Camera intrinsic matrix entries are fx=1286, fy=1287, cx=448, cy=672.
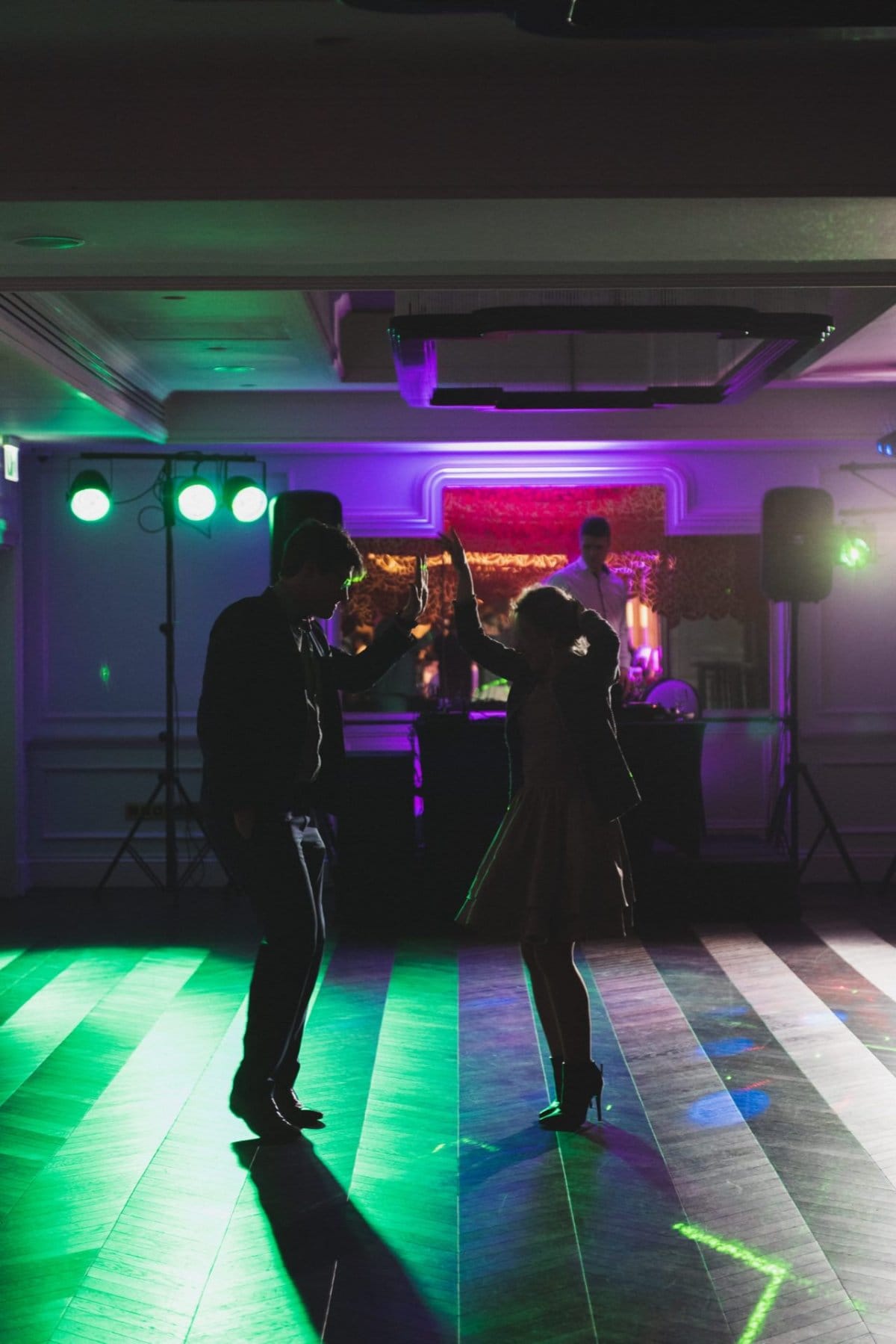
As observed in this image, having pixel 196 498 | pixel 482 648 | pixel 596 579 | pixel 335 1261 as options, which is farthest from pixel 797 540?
pixel 335 1261

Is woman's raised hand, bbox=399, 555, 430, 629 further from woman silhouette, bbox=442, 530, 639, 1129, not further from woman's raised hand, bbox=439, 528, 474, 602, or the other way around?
woman silhouette, bbox=442, 530, 639, 1129

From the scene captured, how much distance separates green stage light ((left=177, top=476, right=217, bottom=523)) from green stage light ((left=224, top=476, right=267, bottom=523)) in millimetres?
111

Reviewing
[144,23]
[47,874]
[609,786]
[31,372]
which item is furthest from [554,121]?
[47,874]

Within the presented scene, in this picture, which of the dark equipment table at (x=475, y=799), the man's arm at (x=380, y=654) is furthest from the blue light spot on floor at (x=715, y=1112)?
the dark equipment table at (x=475, y=799)

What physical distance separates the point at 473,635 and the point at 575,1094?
1393 millimetres

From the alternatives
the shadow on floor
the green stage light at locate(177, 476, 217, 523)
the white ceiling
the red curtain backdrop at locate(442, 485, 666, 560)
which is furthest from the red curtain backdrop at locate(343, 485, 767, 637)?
the shadow on floor

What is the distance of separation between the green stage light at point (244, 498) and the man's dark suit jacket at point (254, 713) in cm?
385

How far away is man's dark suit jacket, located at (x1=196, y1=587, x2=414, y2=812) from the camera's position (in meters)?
3.60

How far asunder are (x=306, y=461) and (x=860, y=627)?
363 cm

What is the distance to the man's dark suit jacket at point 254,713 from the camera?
3.60 meters

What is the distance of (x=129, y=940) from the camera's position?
255 inches

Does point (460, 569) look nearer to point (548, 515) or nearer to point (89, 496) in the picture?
point (89, 496)

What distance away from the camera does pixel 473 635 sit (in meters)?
3.96

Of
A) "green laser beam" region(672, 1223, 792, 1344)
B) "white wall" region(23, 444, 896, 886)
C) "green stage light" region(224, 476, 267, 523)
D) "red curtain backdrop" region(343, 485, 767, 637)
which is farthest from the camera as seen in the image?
"red curtain backdrop" region(343, 485, 767, 637)
